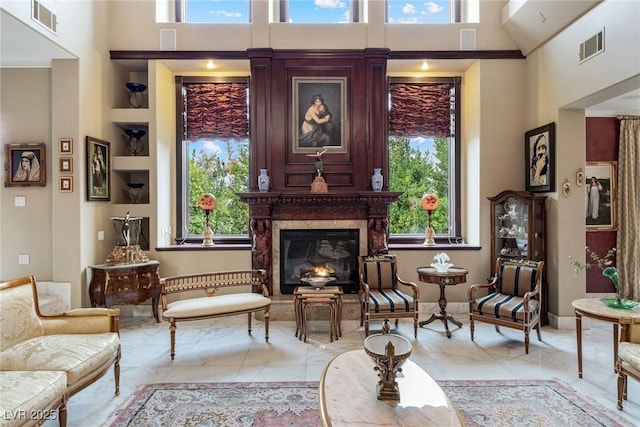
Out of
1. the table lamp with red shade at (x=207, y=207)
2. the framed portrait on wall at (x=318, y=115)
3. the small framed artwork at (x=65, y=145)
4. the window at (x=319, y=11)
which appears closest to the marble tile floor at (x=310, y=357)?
the table lamp with red shade at (x=207, y=207)

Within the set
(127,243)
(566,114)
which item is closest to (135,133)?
(127,243)

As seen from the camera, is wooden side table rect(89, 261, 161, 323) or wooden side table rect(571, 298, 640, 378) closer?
wooden side table rect(571, 298, 640, 378)

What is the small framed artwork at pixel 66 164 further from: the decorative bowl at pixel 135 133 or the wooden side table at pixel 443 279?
the wooden side table at pixel 443 279

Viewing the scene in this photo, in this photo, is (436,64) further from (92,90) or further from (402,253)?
(92,90)

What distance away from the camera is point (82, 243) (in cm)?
428

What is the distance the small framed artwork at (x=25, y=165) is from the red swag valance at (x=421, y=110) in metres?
4.81

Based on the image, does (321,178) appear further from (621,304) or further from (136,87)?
(621,304)

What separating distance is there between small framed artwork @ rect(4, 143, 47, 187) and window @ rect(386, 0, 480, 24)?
5.17 m

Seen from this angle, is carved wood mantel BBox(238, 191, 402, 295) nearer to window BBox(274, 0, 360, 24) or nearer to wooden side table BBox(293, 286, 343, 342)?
wooden side table BBox(293, 286, 343, 342)

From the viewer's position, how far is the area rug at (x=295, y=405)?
2445mm

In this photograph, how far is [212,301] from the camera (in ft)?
12.6

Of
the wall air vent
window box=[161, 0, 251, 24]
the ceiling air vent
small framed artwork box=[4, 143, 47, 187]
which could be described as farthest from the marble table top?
window box=[161, 0, 251, 24]

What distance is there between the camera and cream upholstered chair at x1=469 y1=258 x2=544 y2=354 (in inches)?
143

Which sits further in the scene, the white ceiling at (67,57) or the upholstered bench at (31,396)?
the white ceiling at (67,57)
